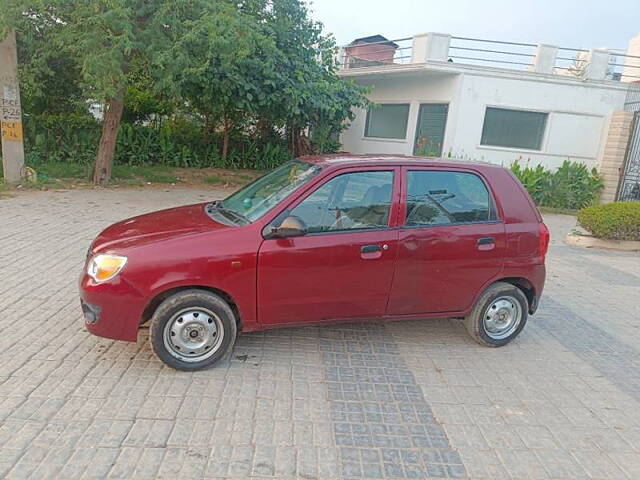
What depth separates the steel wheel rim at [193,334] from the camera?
3.44m

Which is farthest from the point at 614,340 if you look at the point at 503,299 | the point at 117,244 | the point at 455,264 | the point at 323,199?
the point at 117,244

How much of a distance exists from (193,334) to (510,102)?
12.5 meters

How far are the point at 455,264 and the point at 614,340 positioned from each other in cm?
217

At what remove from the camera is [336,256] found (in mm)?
3619

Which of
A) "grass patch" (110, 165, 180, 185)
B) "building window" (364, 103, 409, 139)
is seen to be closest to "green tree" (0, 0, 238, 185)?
"grass patch" (110, 165, 180, 185)

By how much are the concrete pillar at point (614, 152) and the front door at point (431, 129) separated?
473 cm

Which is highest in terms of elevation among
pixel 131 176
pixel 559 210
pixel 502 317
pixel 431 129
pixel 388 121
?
pixel 388 121

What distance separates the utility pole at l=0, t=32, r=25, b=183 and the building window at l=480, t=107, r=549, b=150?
11.8 metres

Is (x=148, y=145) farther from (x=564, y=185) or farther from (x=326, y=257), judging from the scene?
(x=326, y=257)

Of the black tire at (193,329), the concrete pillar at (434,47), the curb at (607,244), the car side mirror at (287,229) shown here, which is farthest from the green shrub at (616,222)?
the black tire at (193,329)

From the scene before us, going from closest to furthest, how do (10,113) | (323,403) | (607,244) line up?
(323,403), (607,244), (10,113)

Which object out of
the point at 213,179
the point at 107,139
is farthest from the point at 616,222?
the point at 107,139

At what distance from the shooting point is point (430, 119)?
14.2 m

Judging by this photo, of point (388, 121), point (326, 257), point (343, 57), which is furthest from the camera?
point (343, 57)
